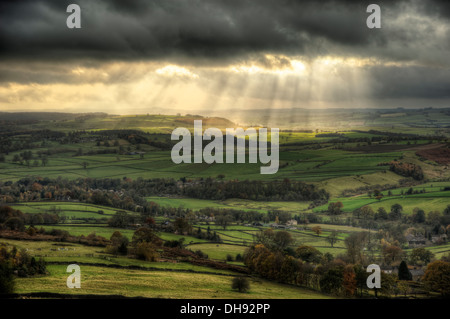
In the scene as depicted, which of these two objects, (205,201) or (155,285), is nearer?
(155,285)

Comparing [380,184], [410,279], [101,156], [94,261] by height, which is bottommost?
[410,279]

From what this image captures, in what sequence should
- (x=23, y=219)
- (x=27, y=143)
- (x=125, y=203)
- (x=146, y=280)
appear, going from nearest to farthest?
(x=146, y=280) → (x=23, y=219) → (x=125, y=203) → (x=27, y=143)

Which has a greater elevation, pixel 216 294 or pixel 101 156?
pixel 101 156

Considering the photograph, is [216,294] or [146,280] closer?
[216,294]

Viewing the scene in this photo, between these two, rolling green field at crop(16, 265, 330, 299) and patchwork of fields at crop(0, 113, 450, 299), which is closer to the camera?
rolling green field at crop(16, 265, 330, 299)

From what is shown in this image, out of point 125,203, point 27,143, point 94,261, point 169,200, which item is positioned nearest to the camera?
point 94,261

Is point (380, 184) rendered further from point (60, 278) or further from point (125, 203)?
point (60, 278)

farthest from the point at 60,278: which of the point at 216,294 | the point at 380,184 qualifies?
the point at 380,184

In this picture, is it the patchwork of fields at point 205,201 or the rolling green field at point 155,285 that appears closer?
the rolling green field at point 155,285

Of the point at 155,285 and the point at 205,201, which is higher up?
the point at 205,201
